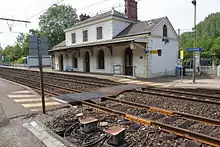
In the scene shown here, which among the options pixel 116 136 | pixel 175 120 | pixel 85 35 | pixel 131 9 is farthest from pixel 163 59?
pixel 116 136

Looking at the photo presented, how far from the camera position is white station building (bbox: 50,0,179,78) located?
55.7ft

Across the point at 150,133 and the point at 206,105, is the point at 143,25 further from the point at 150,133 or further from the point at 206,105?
the point at 150,133

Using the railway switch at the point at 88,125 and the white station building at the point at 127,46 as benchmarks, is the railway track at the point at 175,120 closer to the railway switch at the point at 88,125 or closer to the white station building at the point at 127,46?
the railway switch at the point at 88,125

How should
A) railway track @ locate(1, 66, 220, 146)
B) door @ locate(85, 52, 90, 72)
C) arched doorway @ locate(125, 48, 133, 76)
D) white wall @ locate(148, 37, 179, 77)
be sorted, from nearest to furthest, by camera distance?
railway track @ locate(1, 66, 220, 146) < white wall @ locate(148, 37, 179, 77) < arched doorway @ locate(125, 48, 133, 76) < door @ locate(85, 52, 90, 72)

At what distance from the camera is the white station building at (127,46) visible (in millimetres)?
16984

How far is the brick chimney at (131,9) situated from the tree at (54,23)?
28971 millimetres

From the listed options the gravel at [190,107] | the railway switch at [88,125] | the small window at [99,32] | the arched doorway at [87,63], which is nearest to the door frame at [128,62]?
the small window at [99,32]

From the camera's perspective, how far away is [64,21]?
A: 158ft

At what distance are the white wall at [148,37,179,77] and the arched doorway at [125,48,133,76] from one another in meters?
2.33

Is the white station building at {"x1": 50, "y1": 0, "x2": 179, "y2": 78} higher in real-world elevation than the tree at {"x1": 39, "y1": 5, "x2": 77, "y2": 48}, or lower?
lower

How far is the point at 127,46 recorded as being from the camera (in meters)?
18.2

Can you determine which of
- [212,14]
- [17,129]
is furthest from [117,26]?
[212,14]

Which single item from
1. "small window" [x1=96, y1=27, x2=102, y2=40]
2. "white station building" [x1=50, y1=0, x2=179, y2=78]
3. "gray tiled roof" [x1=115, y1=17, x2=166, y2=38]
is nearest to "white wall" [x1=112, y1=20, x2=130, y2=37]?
"white station building" [x1=50, y1=0, x2=179, y2=78]

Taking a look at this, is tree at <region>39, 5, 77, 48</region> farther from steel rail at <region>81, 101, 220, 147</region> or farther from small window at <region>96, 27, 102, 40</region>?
steel rail at <region>81, 101, 220, 147</region>
